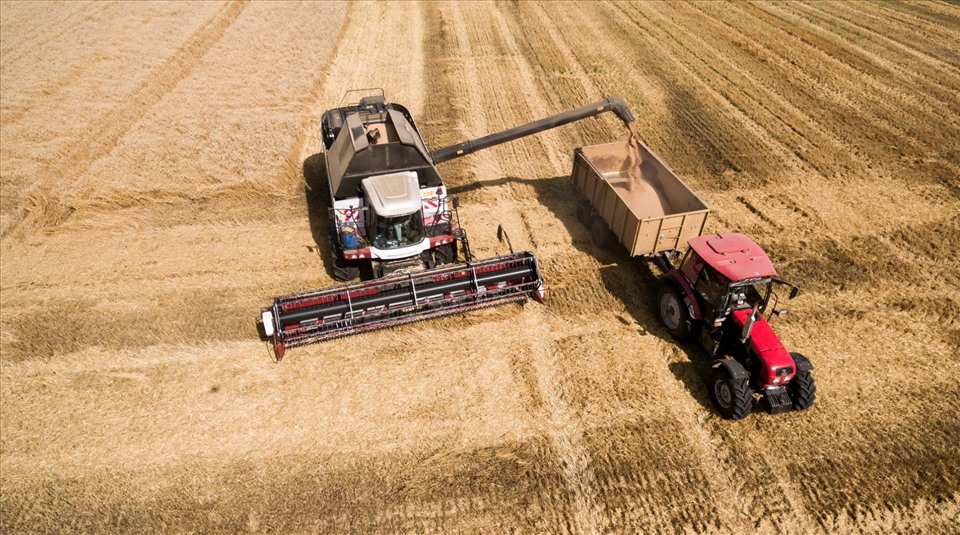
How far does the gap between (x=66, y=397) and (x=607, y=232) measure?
36.7 feet

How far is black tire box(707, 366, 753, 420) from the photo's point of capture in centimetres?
870

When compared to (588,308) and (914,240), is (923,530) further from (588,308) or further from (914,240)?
(914,240)

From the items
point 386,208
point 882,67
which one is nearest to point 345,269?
point 386,208

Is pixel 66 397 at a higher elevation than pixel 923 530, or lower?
lower

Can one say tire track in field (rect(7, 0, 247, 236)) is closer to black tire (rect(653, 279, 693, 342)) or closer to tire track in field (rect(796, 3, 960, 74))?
black tire (rect(653, 279, 693, 342))

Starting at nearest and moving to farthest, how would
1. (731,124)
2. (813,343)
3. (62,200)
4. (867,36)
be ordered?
(813,343), (62,200), (731,124), (867,36)

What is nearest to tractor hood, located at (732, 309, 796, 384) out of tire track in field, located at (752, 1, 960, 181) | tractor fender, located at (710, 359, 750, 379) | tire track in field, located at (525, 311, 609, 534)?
tractor fender, located at (710, 359, 750, 379)

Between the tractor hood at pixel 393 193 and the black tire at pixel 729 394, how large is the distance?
6217 millimetres

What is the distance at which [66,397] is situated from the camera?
979 centimetres

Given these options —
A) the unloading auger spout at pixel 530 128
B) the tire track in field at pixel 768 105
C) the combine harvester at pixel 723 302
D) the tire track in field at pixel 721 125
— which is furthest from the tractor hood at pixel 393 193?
the tire track in field at pixel 768 105

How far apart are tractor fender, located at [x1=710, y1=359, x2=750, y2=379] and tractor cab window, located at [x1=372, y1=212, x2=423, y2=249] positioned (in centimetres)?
605

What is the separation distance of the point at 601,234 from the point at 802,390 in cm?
533

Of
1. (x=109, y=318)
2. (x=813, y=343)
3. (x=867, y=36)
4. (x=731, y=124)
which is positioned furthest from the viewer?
(x=867, y=36)

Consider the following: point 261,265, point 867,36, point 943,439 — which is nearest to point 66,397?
point 261,265
